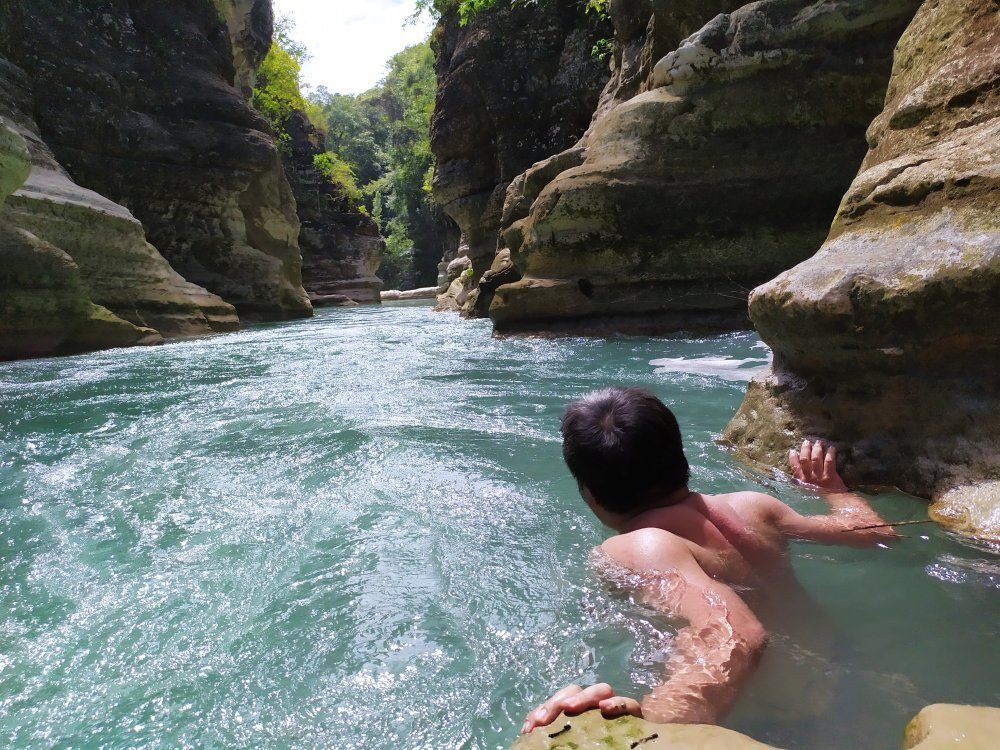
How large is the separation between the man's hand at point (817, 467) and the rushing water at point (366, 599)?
0.10 metres

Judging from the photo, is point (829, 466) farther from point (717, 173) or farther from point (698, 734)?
point (717, 173)

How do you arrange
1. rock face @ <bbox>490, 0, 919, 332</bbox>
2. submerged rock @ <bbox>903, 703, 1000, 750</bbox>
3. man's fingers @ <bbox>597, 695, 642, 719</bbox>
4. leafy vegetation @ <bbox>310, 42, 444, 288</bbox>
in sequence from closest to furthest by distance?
submerged rock @ <bbox>903, 703, 1000, 750</bbox> < man's fingers @ <bbox>597, 695, 642, 719</bbox> < rock face @ <bbox>490, 0, 919, 332</bbox> < leafy vegetation @ <bbox>310, 42, 444, 288</bbox>

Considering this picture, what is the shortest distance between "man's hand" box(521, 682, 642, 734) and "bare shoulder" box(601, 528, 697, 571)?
523 millimetres

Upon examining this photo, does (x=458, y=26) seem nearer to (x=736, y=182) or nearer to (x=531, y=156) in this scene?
(x=531, y=156)

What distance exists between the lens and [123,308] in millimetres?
10711

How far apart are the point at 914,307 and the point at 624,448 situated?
1551 millimetres

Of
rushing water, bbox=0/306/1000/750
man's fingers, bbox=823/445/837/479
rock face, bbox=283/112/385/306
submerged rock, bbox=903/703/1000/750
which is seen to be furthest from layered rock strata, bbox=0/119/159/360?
rock face, bbox=283/112/385/306

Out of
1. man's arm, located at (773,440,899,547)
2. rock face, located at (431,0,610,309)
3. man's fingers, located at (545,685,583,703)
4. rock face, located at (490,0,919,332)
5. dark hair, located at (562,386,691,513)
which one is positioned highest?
rock face, located at (431,0,610,309)

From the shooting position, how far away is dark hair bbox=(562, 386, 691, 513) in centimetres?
174

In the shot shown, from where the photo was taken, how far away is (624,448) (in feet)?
5.72

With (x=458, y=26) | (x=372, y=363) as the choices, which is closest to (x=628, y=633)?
(x=372, y=363)

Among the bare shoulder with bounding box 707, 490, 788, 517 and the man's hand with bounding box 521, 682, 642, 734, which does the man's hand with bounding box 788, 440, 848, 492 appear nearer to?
the bare shoulder with bounding box 707, 490, 788, 517

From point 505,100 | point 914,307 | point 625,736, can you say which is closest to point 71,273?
point 914,307

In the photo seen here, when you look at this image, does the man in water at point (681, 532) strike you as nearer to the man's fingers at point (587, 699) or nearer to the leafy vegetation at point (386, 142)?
the man's fingers at point (587, 699)
